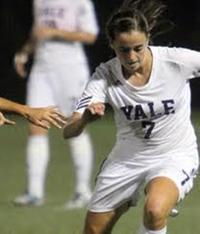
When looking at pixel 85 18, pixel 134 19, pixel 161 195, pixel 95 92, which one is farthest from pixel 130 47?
pixel 85 18

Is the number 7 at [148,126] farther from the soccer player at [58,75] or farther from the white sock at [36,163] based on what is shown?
the white sock at [36,163]

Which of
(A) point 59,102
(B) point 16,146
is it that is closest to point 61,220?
(A) point 59,102

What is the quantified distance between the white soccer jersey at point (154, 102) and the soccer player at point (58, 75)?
2.74 m

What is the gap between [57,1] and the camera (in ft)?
33.2

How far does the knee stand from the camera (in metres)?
6.84

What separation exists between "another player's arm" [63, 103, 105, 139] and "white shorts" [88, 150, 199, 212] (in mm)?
408

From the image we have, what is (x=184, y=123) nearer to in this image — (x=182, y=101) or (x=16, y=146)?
(x=182, y=101)

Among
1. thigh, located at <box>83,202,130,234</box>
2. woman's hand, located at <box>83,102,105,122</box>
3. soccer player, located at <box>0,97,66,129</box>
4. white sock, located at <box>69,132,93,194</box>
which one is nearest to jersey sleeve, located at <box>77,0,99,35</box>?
white sock, located at <box>69,132,93,194</box>

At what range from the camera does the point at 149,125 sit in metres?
7.19

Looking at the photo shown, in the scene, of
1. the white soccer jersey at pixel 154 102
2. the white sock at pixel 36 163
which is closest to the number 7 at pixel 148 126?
the white soccer jersey at pixel 154 102

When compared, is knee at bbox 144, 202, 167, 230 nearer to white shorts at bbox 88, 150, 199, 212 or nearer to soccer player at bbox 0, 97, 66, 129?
white shorts at bbox 88, 150, 199, 212

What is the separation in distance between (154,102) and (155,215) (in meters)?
→ 0.63

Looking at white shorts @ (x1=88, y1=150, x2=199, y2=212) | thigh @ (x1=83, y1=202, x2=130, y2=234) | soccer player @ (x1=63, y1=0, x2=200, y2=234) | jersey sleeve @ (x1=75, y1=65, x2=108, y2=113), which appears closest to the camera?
soccer player @ (x1=63, y1=0, x2=200, y2=234)

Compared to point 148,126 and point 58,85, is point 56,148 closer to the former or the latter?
point 58,85
